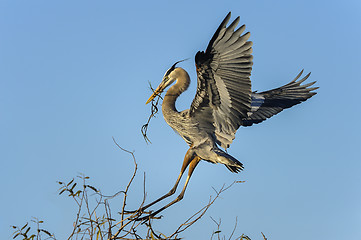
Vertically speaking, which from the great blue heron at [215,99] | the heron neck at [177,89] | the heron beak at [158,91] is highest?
the heron beak at [158,91]

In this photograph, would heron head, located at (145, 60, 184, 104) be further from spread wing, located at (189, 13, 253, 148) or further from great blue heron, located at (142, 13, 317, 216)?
spread wing, located at (189, 13, 253, 148)

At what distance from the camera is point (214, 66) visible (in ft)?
15.7

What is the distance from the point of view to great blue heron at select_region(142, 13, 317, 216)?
4676mm

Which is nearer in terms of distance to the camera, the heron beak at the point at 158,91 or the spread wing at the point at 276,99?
the heron beak at the point at 158,91

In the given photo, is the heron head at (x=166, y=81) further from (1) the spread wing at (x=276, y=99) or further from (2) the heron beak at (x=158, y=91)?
(1) the spread wing at (x=276, y=99)

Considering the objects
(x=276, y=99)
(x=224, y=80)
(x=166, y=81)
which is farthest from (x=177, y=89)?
(x=276, y=99)

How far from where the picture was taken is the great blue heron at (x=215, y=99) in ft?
15.3

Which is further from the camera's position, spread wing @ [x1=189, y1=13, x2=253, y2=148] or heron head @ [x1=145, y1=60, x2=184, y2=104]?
heron head @ [x1=145, y1=60, x2=184, y2=104]

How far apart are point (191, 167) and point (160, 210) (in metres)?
0.62

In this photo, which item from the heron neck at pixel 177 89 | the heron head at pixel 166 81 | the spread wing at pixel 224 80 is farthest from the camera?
the heron head at pixel 166 81

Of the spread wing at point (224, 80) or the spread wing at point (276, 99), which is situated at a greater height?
the spread wing at point (276, 99)

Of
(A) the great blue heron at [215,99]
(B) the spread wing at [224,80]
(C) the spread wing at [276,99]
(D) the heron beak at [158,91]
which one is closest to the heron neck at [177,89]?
(A) the great blue heron at [215,99]

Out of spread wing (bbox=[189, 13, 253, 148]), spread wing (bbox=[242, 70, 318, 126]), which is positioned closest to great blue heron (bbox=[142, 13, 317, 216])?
spread wing (bbox=[189, 13, 253, 148])

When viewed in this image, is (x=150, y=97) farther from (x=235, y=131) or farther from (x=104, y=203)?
(x=104, y=203)
